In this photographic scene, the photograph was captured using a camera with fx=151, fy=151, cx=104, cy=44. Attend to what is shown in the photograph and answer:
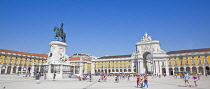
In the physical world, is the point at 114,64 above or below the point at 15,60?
below

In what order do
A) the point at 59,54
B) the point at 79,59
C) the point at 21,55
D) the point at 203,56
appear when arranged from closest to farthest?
the point at 59,54, the point at 203,56, the point at 21,55, the point at 79,59

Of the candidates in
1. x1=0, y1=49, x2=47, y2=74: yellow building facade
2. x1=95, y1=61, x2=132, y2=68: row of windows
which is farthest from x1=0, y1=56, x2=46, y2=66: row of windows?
x1=95, y1=61, x2=132, y2=68: row of windows

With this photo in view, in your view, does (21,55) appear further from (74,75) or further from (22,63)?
(74,75)

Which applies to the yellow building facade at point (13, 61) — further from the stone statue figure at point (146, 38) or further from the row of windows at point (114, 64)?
the stone statue figure at point (146, 38)

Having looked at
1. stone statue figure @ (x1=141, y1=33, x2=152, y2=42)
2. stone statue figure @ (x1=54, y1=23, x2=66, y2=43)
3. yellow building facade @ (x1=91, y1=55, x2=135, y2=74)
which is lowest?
yellow building facade @ (x1=91, y1=55, x2=135, y2=74)

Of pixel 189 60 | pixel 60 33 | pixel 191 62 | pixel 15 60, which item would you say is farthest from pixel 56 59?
pixel 191 62

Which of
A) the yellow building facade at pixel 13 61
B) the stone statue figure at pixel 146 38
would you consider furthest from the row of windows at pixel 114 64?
the yellow building facade at pixel 13 61

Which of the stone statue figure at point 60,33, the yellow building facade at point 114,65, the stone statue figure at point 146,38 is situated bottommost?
the yellow building facade at point 114,65

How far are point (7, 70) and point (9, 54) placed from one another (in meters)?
6.11

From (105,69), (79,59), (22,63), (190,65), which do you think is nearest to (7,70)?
(22,63)

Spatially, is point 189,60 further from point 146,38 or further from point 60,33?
point 60,33

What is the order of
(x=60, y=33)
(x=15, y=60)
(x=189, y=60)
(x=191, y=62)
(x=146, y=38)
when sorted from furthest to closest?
(x=146, y=38) < (x=15, y=60) < (x=189, y=60) < (x=191, y=62) < (x=60, y=33)

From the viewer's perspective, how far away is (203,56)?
55.8 m

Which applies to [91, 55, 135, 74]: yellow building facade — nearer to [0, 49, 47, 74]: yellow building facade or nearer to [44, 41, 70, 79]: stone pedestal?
[0, 49, 47, 74]: yellow building facade
